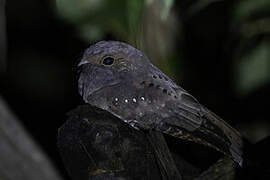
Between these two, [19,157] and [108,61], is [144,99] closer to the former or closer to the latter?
[108,61]

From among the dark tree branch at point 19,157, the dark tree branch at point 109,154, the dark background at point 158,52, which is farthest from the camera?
the dark background at point 158,52

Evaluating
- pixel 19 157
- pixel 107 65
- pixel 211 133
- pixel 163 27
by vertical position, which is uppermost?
pixel 163 27

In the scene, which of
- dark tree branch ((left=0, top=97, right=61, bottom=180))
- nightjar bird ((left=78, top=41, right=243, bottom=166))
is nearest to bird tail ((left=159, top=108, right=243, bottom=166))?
nightjar bird ((left=78, top=41, right=243, bottom=166))

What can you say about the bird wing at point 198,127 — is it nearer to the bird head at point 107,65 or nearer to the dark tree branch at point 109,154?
the dark tree branch at point 109,154

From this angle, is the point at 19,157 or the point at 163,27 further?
the point at 163,27

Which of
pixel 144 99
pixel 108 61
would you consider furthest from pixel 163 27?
pixel 144 99

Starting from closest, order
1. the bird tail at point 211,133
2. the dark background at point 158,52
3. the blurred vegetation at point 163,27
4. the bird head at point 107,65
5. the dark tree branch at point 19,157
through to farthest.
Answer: the dark tree branch at point 19,157
the bird tail at point 211,133
the bird head at point 107,65
the blurred vegetation at point 163,27
the dark background at point 158,52

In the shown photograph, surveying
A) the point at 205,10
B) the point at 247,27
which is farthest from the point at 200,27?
the point at 247,27

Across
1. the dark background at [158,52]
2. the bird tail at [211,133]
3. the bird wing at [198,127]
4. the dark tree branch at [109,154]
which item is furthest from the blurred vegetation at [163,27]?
the dark tree branch at [109,154]
